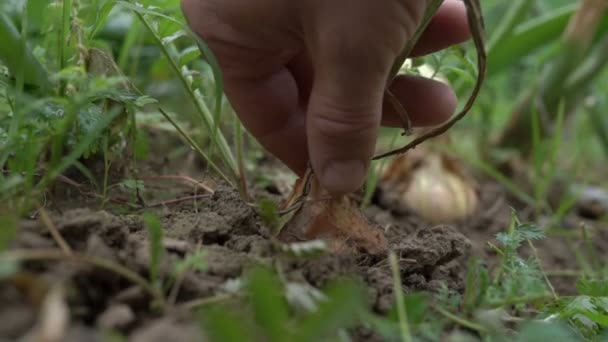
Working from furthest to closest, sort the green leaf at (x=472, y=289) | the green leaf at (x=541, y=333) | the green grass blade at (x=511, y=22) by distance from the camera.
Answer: the green grass blade at (x=511, y=22) < the green leaf at (x=472, y=289) < the green leaf at (x=541, y=333)

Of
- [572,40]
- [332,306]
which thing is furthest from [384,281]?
[572,40]

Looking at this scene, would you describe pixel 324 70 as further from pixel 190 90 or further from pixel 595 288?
pixel 595 288

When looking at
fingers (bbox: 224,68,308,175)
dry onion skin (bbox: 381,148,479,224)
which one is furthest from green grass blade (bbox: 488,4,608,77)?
fingers (bbox: 224,68,308,175)

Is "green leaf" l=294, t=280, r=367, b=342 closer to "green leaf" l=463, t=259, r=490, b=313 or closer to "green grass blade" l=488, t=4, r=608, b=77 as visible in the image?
"green leaf" l=463, t=259, r=490, b=313

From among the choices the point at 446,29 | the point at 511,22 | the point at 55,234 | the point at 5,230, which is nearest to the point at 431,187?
the point at 511,22

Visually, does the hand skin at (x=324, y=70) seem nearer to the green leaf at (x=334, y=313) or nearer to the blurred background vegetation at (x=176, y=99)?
the blurred background vegetation at (x=176, y=99)

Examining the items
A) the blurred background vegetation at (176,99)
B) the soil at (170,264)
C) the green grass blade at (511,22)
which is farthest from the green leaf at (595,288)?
the green grass blade at (511,22)

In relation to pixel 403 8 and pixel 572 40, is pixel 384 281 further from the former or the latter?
pixel 572 40
